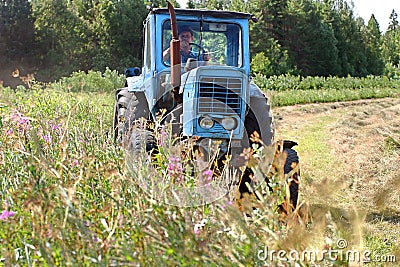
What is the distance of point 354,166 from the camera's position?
7879 millimetres

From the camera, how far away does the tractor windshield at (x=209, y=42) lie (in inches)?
232

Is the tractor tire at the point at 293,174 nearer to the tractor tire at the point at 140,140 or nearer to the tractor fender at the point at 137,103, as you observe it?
the tractor tire at the point at 140,140

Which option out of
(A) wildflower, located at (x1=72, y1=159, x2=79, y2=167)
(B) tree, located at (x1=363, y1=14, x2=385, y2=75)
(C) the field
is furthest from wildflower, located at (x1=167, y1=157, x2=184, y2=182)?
(B) tree, located at (x1=363, y1=14, x2=385, y2=75)

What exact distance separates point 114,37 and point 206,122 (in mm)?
33590

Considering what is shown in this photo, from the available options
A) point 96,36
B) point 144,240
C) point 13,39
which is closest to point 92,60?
point 96,36

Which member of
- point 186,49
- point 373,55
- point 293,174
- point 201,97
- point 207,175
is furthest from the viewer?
point 373,55

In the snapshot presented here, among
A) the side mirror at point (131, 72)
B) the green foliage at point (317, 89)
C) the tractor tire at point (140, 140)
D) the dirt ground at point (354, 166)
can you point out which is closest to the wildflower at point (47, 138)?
the tractor tire at point (140, 140)

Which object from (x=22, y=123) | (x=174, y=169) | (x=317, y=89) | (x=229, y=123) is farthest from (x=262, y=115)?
(x=317, y=89)

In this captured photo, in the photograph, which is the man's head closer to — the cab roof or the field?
the cab roof

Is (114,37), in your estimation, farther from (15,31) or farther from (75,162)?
(75,162)

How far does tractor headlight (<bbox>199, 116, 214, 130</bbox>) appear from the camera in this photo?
5.09 m

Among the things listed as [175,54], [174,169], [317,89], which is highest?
[175,54]

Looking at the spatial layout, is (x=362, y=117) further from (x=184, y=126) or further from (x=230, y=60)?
(x=184, y=126)

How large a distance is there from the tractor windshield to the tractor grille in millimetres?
758
